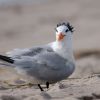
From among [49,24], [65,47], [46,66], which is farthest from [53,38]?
[46,66]

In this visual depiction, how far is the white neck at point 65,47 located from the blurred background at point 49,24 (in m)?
2.78

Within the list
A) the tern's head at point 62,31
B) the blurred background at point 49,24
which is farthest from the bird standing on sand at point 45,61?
the blurred background at point 49,24

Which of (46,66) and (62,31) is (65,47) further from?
(46,66)

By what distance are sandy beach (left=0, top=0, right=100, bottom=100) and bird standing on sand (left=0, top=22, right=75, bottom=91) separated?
130 millimetres

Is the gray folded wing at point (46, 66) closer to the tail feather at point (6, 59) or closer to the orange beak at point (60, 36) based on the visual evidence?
the tail feather at point (6, 59)

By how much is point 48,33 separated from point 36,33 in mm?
419

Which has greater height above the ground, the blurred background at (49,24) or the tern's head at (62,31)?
the blurred background at (49,24)

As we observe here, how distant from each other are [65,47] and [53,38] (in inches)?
294

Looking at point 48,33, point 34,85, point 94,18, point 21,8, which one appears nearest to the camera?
point 34,85

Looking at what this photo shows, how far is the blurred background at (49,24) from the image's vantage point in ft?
42.7

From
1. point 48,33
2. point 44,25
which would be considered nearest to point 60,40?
point 48,33

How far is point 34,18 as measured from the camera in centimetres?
1830

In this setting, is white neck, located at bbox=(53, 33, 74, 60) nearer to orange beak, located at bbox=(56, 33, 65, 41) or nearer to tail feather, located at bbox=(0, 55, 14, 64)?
orange beak, located at bbox=(56, 33, 65, 41)

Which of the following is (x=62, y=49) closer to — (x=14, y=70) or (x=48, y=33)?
(x=14, y=70)
